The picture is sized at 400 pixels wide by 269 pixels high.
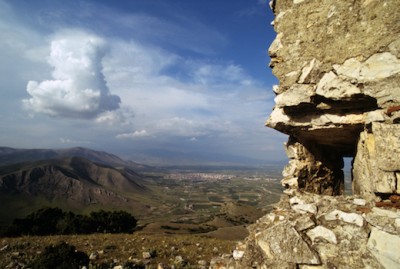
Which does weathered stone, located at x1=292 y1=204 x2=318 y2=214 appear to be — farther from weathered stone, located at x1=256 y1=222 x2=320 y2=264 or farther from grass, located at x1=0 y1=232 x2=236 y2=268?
grass, located at x1=0 y1=232 x2=236 y2=268

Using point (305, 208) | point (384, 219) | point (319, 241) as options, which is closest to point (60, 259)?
point (305, 208)

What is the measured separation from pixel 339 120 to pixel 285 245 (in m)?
3.22

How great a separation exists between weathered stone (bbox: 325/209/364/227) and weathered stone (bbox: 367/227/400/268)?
11.9 inches

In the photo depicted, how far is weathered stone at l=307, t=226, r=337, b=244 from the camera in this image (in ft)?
18.3

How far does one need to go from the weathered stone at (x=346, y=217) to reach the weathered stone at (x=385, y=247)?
30cm

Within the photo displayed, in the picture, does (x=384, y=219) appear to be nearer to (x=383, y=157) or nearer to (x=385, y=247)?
(x=385, y=247)

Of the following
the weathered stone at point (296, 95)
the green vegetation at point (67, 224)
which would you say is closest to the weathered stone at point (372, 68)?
the weathered stone at point (296, 95)

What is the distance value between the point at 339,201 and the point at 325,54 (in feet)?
11.3

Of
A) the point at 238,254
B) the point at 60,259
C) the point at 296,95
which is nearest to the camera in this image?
the point at 296,95

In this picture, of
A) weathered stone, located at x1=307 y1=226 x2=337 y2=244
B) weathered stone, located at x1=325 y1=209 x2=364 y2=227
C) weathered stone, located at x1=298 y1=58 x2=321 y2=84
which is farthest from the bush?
weathered stone, located at x1=298 y1=58 x2=321 y2=84

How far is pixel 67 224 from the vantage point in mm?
30422

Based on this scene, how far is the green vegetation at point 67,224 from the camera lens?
2962 cm

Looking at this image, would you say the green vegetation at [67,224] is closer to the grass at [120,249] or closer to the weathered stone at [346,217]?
the grass at [120,249]

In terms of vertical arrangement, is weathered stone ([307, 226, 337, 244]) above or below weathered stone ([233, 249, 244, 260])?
above
